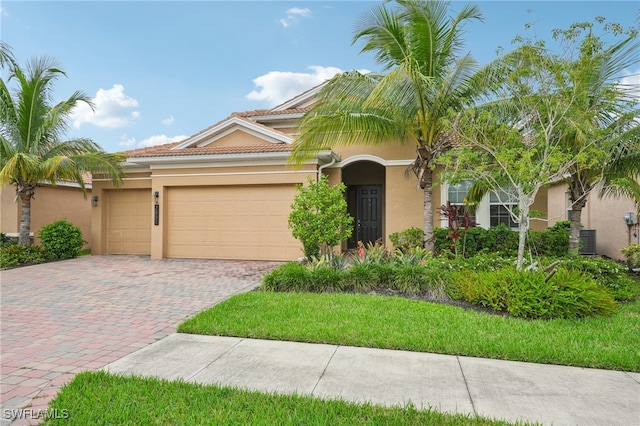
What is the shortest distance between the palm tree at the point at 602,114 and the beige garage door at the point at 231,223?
836 cm

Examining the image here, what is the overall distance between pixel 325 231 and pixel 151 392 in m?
6.33

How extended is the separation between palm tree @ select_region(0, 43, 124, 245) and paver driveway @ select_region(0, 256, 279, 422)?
10.6ft

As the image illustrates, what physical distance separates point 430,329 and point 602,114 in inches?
282

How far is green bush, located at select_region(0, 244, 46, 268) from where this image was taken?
1217 centimetres

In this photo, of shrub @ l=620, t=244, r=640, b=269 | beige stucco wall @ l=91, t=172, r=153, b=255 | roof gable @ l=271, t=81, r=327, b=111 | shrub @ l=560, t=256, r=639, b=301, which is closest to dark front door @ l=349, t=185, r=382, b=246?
roof gable @ l=271, t=81, r=327, b=111

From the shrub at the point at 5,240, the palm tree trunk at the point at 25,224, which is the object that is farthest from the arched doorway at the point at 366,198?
the shrub at the point at 5,240

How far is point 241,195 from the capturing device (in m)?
13.8

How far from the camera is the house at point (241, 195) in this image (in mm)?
12922

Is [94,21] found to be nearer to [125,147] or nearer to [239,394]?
[125,147]

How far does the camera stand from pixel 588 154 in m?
8.00

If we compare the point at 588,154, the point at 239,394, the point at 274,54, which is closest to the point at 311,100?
the point at 274,54

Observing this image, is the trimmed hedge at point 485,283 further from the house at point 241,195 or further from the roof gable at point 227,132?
the roof gable at point 227,132

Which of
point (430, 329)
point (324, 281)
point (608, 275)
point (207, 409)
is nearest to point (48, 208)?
point (324, 281)

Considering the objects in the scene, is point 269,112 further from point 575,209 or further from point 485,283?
point 485,283
